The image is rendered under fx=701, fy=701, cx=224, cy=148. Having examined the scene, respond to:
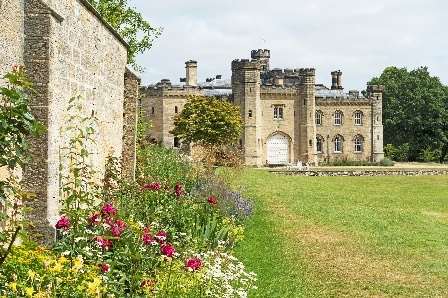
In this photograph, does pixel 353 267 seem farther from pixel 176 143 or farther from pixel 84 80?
pixel 176 143

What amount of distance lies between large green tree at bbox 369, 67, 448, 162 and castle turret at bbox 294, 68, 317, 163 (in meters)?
13.1

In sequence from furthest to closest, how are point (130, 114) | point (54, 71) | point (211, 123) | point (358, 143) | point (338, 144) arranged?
1. point (358, 143)
2. point (338, 144)
3. point (211, 123)
4. point (130, 114)
5. point (54, 71)

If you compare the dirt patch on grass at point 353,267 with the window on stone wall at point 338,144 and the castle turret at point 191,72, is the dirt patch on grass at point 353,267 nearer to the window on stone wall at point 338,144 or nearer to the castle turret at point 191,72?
the castle turret at point 191,72

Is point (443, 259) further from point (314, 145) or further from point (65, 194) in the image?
point (314, 145)

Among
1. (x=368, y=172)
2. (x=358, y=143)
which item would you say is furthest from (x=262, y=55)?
(x=368, y=172)

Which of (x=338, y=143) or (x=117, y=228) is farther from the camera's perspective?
(x=338, y=143)

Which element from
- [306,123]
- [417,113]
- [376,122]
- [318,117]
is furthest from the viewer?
[417,113]

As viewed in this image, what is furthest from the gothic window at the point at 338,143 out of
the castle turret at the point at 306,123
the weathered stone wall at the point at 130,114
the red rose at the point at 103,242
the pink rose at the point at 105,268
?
the pink rose at the point at 105,268

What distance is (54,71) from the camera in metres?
8.11

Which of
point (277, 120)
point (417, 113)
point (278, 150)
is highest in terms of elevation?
point (417, 113)

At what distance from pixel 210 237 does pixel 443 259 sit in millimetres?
4357

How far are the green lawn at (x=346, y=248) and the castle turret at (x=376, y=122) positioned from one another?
44.6 m

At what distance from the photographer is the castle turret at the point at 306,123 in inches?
2564

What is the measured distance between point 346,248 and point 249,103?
4857cm
